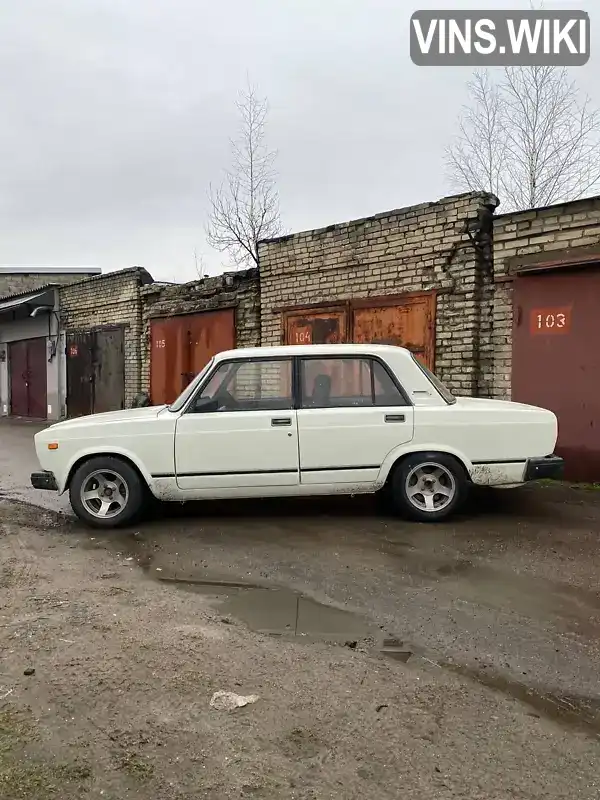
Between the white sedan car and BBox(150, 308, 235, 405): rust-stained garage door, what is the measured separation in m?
6.37

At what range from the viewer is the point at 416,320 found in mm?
8703

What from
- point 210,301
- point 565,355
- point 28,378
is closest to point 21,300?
point 28,378

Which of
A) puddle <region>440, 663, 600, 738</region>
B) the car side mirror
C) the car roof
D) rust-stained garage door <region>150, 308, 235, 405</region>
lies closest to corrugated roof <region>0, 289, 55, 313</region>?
rust-stained garage door <region>150, 308, 235, 405</region>

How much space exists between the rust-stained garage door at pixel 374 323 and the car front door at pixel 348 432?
3164 mm

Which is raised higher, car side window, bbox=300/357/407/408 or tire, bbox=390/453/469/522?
car side window, bbox=300/357/407/408

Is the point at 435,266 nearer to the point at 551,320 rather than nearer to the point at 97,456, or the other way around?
the point at 551,320

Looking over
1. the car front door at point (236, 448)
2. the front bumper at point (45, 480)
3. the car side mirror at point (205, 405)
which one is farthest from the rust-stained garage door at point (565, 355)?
the front bumper at point (45, 480)

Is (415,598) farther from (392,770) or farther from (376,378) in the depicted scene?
(376,378)

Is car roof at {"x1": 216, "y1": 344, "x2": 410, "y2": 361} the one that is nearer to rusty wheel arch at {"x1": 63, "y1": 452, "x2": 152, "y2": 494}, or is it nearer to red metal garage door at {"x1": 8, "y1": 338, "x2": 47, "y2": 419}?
rusty wheel arch at {"x1": 63, "y1": 452, "x2": 152, "y2": 494}

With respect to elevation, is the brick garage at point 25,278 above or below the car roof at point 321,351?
above

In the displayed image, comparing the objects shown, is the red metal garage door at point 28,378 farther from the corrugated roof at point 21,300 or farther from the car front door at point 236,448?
the car front door at point 236,448

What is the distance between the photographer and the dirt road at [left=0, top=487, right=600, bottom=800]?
221cm

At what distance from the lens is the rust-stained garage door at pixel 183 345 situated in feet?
39.0

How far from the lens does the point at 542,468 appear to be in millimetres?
5414
